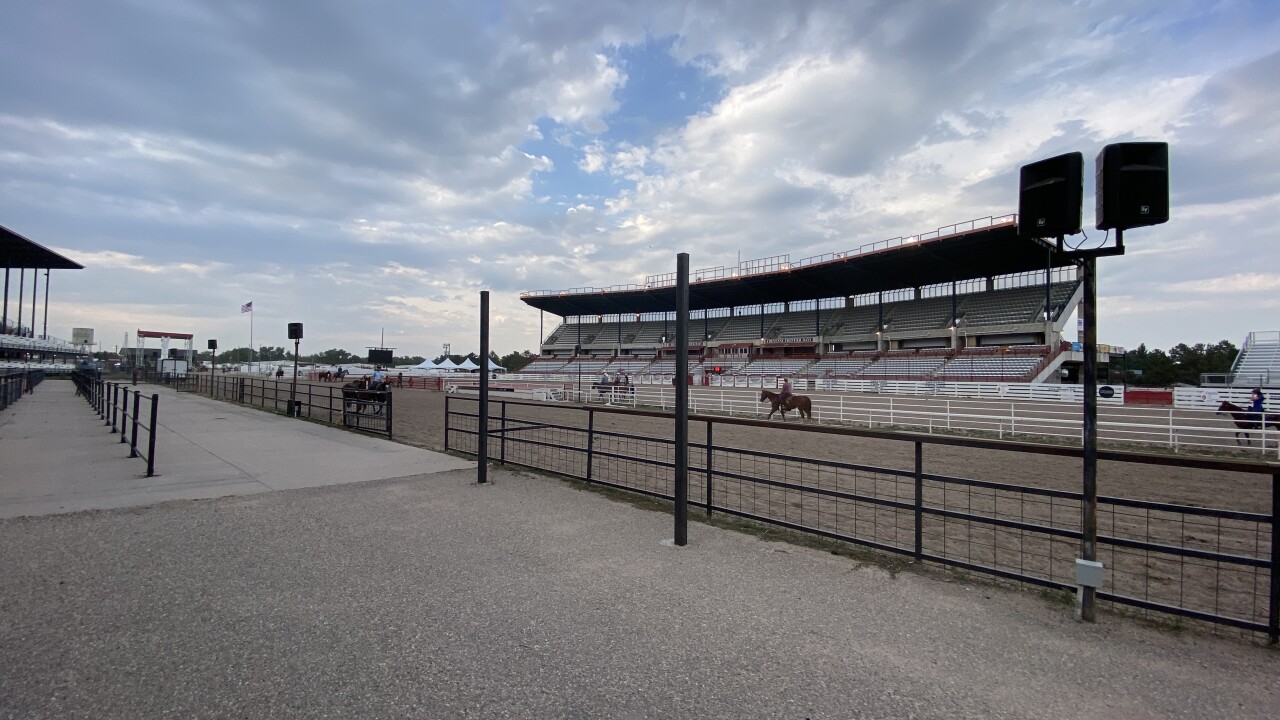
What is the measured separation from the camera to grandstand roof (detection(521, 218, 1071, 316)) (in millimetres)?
40438

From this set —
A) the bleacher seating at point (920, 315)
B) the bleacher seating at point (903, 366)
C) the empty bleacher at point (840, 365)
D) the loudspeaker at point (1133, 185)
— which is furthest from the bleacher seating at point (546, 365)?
the loudspeaker at point (1133, 185)

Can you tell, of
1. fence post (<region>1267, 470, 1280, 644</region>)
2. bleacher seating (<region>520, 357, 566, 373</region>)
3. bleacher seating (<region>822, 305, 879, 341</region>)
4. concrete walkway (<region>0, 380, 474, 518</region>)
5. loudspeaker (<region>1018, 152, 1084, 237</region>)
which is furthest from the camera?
bleacher seating (<region>520, 357, 566, 373</region>)

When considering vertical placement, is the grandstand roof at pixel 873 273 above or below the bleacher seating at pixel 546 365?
above

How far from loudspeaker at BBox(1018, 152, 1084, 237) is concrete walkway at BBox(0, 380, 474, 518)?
24.1ft

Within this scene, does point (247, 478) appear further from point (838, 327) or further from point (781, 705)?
point (838, 327)

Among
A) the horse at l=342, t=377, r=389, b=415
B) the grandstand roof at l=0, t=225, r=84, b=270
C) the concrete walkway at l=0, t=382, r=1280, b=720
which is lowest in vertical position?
the concrete walkway at l=0, t=382, r=1280, b=720

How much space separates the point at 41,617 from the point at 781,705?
13.4ft

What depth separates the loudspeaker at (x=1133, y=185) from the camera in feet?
9.97

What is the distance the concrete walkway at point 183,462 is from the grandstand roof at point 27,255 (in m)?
38.9

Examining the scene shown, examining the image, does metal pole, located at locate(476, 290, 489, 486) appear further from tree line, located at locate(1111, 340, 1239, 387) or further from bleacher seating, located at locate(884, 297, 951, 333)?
tree line, located at locate(1111, 340, 1239, 387)

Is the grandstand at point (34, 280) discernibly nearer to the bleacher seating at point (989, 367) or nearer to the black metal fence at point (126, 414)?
the black metal fence at point (126, 414)

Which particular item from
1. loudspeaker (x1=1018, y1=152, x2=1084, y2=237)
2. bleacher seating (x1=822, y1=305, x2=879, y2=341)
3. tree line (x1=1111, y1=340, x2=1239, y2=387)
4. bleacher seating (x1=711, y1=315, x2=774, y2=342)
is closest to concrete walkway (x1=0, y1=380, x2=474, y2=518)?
loudspeaker (x1=1018, y1=152, x2=1084, y2=237)

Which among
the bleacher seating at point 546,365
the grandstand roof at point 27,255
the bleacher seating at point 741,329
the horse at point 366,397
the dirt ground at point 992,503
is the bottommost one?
the dirt ground at point 992,503

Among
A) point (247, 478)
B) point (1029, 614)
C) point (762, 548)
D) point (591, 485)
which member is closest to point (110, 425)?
point (247, 478)
